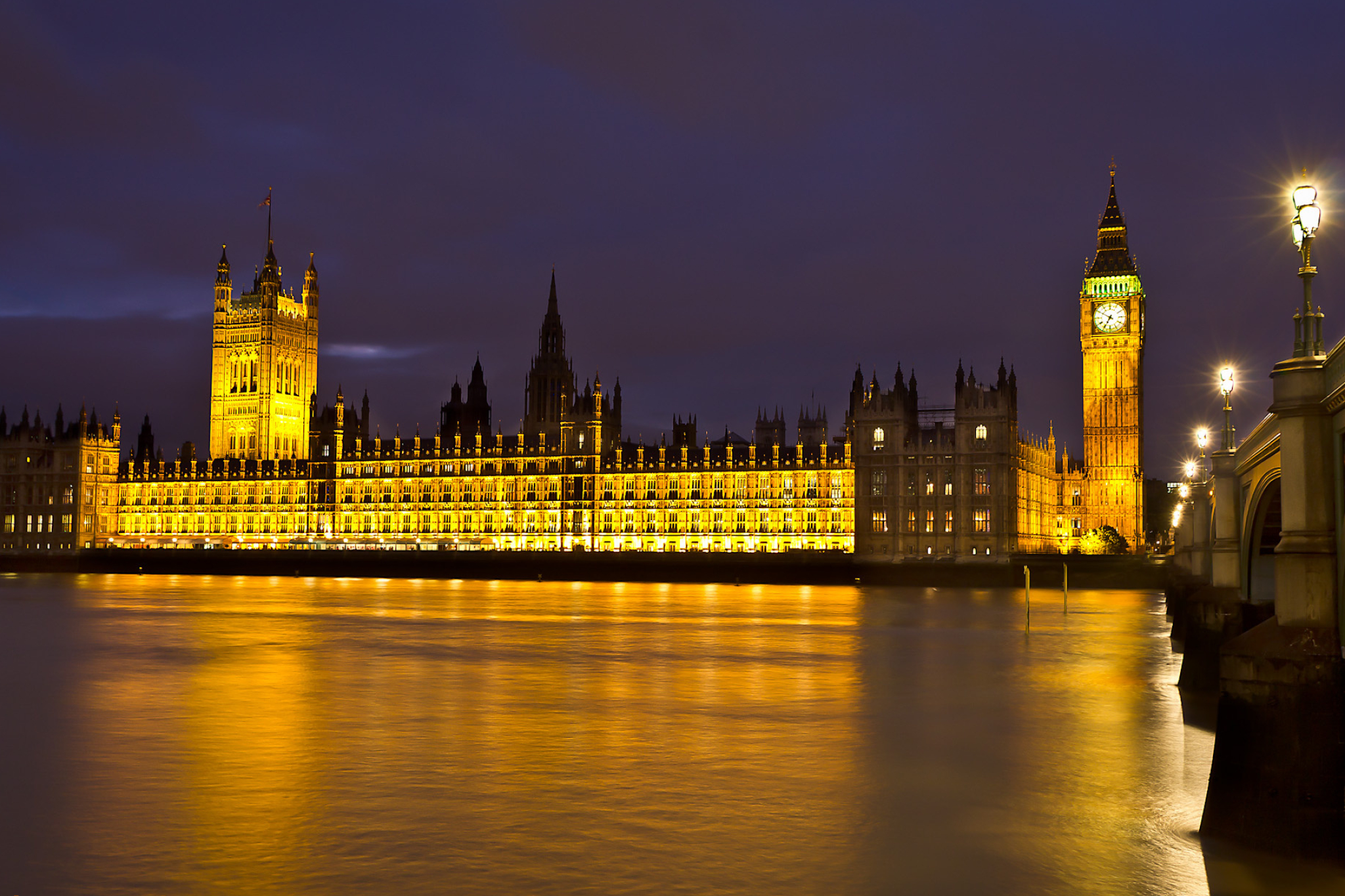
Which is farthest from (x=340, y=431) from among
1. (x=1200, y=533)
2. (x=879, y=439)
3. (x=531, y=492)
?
(x=1200, y=533)

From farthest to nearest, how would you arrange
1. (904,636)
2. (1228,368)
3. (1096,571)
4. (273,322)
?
(273,322) < (1096,571) < (904,636) < (1228,368)

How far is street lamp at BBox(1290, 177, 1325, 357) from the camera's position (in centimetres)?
1627

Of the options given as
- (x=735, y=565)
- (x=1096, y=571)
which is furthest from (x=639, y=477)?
(x=1096, y=571)

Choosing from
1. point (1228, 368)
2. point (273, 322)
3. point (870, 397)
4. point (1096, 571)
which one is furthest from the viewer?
point (273, 322)

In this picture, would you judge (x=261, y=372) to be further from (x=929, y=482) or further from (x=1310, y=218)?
(x=1310, y=218)

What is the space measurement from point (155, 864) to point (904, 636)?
1463 inches

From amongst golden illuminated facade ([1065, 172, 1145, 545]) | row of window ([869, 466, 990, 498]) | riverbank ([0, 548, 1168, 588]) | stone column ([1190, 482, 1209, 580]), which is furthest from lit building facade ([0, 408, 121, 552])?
stone column ([1190, 482, 1209, 580])

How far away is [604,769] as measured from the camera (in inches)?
826

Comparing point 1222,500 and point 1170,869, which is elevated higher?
point 1222,500

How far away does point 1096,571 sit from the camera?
9562cm

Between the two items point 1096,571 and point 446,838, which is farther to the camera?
point 1096,571

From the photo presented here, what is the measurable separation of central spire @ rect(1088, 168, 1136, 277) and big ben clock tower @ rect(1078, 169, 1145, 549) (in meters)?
0.15

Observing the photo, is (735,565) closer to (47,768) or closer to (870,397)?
(870,397)

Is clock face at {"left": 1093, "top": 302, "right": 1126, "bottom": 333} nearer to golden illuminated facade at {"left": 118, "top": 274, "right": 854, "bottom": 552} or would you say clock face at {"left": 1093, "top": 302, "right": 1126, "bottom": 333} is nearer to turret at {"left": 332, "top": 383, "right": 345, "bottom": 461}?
golden illuminated facade at {"left": 118, "top": 274, "right": 854, "bottom": 552}
